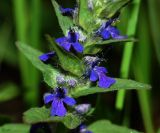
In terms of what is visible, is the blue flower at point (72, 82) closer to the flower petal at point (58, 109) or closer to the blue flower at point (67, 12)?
the flower petal at point (58, 109)

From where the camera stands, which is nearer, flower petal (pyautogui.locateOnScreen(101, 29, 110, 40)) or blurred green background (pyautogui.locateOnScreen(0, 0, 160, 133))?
flower petal (pyautogui.locateOnScreen(101, 29, 110, 40))

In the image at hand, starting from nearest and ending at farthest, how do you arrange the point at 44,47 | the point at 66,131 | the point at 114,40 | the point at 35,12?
the point at 114,40
the point at 66,131
the point at 35,12
the point at 44,47

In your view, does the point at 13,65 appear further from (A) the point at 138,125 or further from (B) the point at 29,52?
(B) the point at 29,52

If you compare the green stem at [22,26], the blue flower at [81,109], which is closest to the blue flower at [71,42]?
the blue flower at [81,109]

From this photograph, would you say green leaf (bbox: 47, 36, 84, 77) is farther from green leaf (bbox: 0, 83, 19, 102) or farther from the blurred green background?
green leaf (bbox: 0, 83, 19, 102)

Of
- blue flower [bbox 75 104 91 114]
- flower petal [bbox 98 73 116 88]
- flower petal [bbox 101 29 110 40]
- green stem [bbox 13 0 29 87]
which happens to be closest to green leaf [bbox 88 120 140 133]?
blue flower [bbox 75 104 91 114]

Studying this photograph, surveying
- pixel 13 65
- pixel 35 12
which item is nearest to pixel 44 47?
pixel 13 65

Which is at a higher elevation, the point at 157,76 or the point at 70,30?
the point at 70,30
